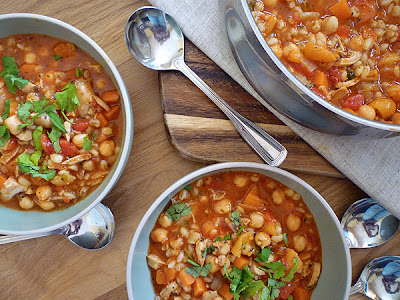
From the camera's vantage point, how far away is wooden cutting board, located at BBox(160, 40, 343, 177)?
95.8 inches

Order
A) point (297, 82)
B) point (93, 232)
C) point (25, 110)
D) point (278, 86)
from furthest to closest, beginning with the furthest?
1. point (93, 232)
2. point (25, 110)
3. point (278, 86)
4. point (297, 82)

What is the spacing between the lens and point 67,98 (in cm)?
229

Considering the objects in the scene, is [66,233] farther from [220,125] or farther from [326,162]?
[326,162]

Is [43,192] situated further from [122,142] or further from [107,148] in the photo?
[122,142]

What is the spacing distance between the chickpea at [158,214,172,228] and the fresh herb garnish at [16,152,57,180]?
0.67 meters

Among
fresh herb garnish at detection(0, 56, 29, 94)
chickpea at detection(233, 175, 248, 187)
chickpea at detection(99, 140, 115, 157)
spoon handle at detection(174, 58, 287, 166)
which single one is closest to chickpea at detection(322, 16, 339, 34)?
spoon handle at detection(174, 58, 287, 166)

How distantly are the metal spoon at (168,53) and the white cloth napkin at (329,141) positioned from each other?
0.29 ft

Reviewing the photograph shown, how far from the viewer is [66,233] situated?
8.26 feet

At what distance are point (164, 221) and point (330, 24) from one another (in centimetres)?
147

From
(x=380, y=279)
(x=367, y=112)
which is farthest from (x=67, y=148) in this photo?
(x=380, y=279)

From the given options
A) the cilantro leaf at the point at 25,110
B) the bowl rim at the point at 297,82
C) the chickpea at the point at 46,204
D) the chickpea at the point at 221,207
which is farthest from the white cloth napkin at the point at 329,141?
the chickpea at the point at 46,204

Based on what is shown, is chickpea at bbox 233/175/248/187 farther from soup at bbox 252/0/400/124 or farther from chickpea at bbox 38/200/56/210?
chickpea at bbox 38/200/56/210

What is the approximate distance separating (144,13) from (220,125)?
0.81m

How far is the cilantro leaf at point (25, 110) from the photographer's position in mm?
2268
